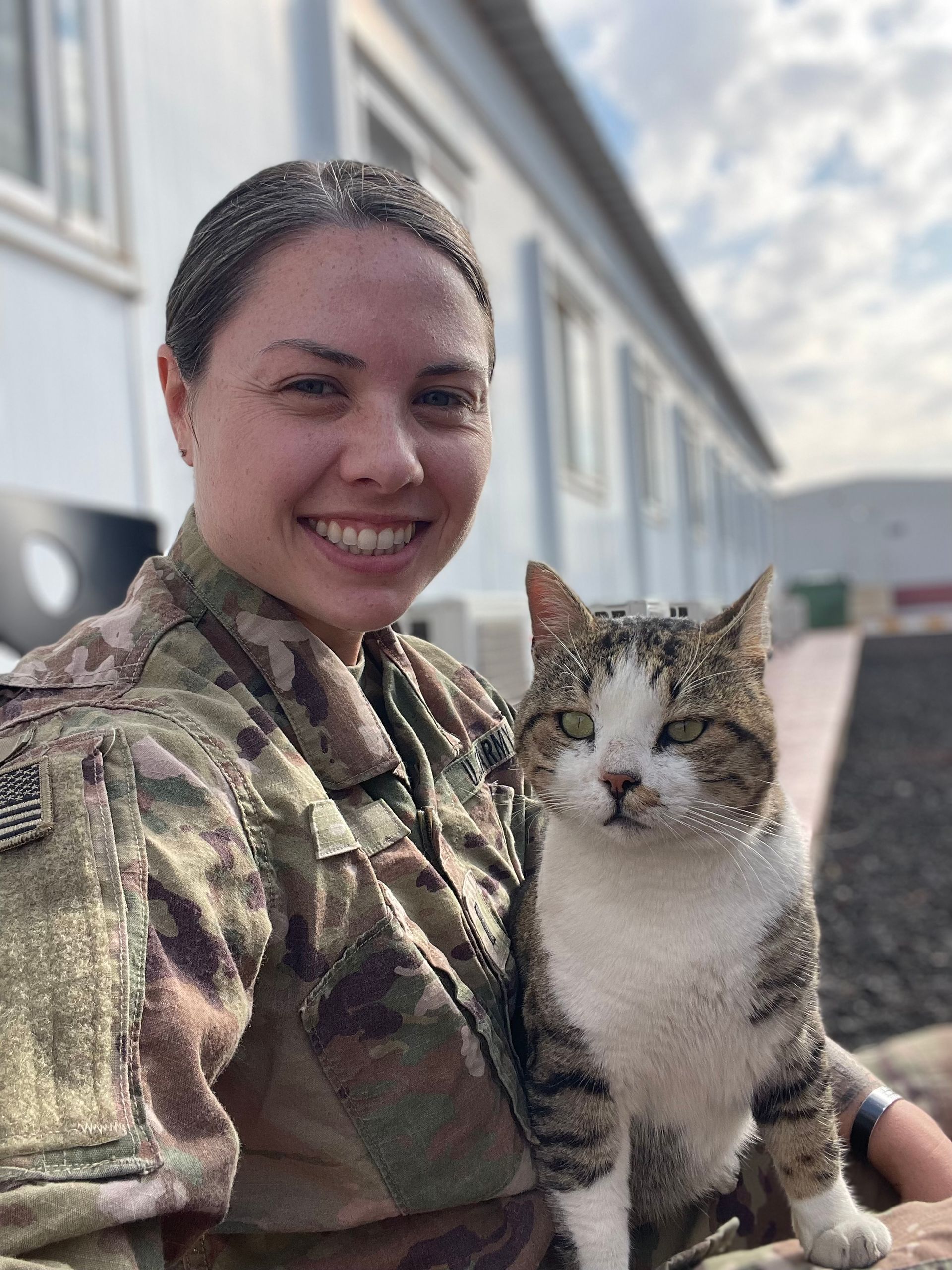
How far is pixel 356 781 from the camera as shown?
1232mm

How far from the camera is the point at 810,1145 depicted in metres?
1.35

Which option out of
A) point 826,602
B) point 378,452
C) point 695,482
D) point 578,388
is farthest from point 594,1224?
point 826,602

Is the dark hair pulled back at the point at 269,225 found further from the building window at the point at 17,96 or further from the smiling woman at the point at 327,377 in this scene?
the building window at the point at 17,96

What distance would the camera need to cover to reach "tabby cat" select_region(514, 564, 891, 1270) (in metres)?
1.27

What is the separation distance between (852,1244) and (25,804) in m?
1.18

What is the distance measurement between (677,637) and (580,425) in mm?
7465

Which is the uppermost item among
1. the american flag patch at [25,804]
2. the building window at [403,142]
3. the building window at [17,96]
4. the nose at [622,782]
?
the building window at [403,142]

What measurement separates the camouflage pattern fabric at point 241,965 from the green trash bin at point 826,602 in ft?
80.7

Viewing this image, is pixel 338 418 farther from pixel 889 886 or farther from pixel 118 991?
pixel 889 886

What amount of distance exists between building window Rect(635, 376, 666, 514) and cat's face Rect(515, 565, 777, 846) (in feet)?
32.2

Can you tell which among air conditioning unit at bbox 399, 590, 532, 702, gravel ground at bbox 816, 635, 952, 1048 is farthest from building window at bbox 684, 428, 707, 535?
air conditioning unit at bbox 399, 590, 532, 702

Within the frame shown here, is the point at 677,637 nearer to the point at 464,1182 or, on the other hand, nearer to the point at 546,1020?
the point at 546,1020

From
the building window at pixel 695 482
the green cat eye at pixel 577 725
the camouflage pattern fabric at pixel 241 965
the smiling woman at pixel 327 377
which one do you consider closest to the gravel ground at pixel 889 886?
the green cat eye at pixel 577 725

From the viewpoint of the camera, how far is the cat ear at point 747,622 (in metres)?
1.45
